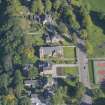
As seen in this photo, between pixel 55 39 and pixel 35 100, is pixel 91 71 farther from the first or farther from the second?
pixel 35 100

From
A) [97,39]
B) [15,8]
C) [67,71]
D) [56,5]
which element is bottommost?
[67,71]

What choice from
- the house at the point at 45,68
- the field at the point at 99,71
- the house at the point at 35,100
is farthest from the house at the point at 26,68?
the field at the point at 99,71

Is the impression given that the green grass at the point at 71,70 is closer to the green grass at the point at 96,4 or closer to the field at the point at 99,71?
the field at the point at 99,71

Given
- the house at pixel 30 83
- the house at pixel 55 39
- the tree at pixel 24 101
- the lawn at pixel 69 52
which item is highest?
the house at pixel 55 39

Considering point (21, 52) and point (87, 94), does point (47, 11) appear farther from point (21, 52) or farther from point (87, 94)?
point (87, 94)

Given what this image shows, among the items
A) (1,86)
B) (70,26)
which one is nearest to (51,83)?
(1,86)

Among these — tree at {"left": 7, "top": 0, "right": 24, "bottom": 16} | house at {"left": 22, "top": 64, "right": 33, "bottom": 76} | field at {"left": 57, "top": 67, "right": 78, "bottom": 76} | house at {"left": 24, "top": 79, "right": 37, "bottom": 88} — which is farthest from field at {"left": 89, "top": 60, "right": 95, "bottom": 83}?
tree at {"left": 7, "top": 0, "right": 24, "bottom": 16}

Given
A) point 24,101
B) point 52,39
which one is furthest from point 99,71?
point 24,101
